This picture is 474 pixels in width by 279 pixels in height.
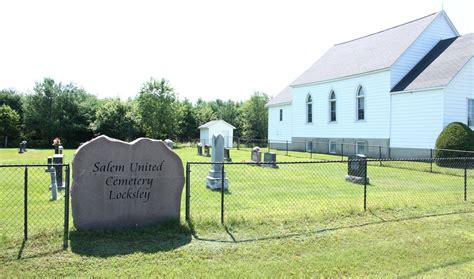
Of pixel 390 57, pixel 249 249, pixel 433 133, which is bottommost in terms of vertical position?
pixel 249 249

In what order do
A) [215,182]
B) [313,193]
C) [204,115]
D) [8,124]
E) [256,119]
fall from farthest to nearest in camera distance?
[204,115] → [256,119] → [8,124] → [215,182] → [313,193]

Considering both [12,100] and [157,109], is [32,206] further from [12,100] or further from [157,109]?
[12,100]

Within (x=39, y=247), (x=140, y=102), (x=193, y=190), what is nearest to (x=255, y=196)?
(x=193, y=190)

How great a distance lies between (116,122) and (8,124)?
12054mm

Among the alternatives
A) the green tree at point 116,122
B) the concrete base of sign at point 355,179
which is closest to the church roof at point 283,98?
the green tree at point 116,122

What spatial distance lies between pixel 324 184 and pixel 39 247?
10.5m

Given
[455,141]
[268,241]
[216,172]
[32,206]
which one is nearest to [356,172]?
[216,172]

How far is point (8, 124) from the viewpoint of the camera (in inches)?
1836

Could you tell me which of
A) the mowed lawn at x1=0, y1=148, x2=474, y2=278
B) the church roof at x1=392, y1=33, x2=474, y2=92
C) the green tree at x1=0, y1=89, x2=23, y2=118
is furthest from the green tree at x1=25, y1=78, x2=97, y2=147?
the mowed lawn at x1=0, y1=148, x2=474, y2=278

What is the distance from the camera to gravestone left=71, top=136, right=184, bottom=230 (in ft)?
23.2

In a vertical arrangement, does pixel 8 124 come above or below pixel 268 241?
above

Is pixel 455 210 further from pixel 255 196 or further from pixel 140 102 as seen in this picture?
pixel 140 102

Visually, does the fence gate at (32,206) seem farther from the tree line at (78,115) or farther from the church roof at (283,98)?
the tree line at (78,115)

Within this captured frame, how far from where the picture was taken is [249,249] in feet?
21.6
